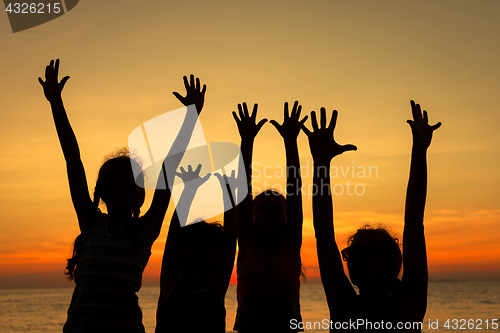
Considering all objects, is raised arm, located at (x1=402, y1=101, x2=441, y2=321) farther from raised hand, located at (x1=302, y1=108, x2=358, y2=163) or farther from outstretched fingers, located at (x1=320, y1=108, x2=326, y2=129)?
outstretched fingers, located at (x1=320, y1=108, x2=326, y2=129)

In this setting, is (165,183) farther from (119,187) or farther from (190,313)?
(190,313)

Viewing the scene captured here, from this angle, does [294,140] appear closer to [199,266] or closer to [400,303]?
[199,266]

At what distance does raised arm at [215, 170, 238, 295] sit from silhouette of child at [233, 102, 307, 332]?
13cm

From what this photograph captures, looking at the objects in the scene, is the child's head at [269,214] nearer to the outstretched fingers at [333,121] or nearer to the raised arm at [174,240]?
the raised arm at [174,240]

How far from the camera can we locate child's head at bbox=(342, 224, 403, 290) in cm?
286

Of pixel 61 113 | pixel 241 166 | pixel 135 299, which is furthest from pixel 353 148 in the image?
pixel 61 113

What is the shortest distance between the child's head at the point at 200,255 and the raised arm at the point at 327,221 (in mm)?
875

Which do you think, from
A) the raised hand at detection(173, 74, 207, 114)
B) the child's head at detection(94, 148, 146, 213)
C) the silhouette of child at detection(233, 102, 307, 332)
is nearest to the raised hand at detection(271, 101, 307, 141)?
the silhouette of child at detection(233, 102, 307, 332)

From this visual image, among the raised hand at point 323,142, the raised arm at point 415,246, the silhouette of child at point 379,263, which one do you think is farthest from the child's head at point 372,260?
the raised hand at point 323,142

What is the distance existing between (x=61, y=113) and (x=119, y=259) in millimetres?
1321

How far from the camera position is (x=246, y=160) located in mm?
4113

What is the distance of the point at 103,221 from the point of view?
3.27m

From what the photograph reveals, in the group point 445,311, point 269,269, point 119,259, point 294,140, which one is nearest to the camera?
point 119,259

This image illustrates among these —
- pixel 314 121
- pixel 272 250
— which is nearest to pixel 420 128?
pixel 314 121
